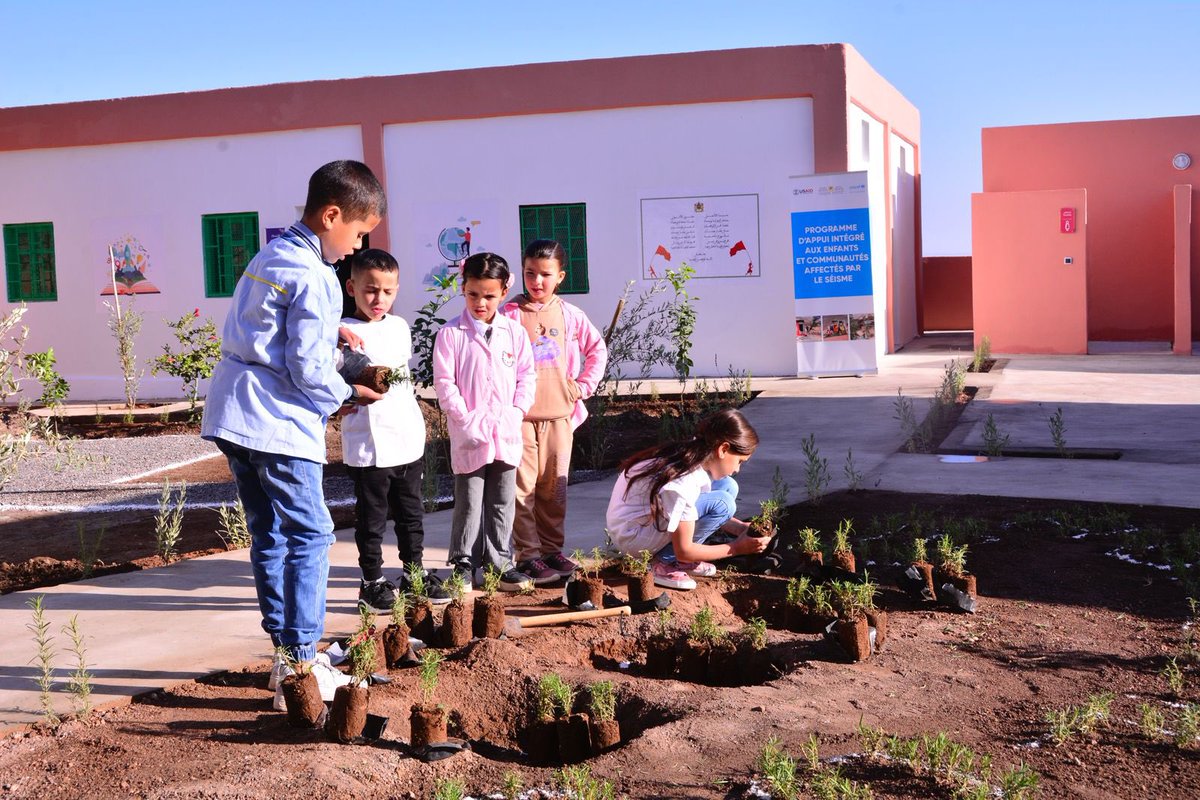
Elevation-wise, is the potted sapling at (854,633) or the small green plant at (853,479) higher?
the small green plant at (853,479)

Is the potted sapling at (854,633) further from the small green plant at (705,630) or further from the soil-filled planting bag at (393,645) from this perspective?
the soil-filled planting bag at (393,645)

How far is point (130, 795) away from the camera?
3.09 meters

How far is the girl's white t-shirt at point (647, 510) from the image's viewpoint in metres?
5.16

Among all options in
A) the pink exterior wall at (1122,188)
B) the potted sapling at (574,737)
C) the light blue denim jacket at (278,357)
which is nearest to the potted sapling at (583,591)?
the potted sapling at (574,737)

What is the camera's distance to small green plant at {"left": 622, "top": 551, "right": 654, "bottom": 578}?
507cm

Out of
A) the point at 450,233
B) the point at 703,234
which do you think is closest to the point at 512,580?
the point at 703,234

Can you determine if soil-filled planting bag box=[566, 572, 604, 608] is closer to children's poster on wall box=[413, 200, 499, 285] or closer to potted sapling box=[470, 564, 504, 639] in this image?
potted sapling box=[470, 564, 504, 639]

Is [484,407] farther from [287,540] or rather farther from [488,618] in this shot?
[287,540]

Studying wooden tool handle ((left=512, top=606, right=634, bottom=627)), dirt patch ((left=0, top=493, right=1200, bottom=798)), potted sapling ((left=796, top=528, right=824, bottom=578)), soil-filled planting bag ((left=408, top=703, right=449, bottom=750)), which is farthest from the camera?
potted sapling ((left=796, top=528, right=824, bottom=578))

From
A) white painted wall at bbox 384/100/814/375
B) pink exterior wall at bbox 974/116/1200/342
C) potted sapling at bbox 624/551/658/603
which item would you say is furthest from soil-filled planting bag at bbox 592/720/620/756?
pink exterior wall at bbox 974/116/1200/342

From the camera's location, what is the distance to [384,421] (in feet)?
15.8

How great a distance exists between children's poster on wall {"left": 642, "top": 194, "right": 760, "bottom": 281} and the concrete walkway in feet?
5.10

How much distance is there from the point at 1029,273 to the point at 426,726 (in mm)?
15314

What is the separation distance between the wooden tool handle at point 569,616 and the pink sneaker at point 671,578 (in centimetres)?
42
